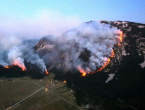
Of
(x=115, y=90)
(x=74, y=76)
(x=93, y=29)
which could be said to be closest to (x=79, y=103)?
(x=115, y=90)

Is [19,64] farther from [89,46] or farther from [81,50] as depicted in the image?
[89,46]

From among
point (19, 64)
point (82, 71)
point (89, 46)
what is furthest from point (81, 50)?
point (19, 64)

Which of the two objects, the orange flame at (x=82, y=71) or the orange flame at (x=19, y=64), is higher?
the orange flame at (x=19, y=64)

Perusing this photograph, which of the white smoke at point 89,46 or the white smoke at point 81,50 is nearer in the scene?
the white smoke at point 89,46

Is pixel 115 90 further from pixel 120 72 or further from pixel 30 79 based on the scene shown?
pixel 30 79

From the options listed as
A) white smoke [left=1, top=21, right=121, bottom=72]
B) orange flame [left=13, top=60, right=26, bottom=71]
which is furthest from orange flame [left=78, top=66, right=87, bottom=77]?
orange flame [left=13, top=60, right=26, bottom=71]

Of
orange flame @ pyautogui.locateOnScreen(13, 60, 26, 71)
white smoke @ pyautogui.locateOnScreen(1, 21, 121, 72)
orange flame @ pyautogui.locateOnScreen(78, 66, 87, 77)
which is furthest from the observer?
orange flame @ pyautogui.locateOnScreen(13, 60, 26, 71)

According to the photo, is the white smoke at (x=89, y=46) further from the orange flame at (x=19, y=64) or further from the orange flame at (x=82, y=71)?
the orange flame at (x=19, y=64)

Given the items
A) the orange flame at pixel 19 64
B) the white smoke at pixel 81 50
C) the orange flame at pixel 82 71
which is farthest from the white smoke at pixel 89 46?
the orange flame at pixel 19 64

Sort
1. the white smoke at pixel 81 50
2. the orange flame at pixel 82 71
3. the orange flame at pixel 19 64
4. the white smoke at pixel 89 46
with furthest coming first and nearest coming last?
the orange flame at pixel 19 64 < the white smoke at pixel 81 50 < the white smoke at pixel 89 46 < the orange flame at pixel 82 71

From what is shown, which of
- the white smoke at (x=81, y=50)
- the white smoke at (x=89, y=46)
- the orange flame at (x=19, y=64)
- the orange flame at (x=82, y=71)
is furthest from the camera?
the orange flame at (x=19, y=64)

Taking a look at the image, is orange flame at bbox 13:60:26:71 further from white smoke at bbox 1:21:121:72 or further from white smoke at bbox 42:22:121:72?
white smoke at bbox 42:22:121:72
